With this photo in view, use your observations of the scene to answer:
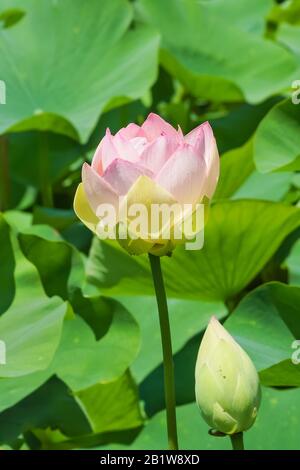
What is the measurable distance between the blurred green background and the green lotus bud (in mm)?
168

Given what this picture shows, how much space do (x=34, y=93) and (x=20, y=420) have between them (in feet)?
2.56

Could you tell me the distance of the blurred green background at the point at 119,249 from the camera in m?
1.16

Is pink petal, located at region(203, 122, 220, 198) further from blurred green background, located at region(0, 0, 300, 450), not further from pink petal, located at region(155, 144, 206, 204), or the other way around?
blurred green background, located at region(0, 0, 300, 450)

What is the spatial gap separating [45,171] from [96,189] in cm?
111

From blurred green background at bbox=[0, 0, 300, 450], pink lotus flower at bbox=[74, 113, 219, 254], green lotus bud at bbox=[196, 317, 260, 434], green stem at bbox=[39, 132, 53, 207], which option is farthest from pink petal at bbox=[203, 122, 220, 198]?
green stem at bbox=[39, 132, 53, 207]

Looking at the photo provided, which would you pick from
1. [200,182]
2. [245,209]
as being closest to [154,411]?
[245,209]

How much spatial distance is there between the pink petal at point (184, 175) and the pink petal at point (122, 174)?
0.06 ft

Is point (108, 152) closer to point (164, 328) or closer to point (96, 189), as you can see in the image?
point (96, 189)

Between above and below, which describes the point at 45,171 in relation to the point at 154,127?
below

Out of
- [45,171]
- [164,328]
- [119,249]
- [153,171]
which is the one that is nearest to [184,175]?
[153,171]

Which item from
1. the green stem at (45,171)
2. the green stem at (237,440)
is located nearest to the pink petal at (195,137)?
the green stem at (237,440)

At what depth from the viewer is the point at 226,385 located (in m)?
0.82

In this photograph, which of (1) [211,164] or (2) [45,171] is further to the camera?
(2) [45,171]
